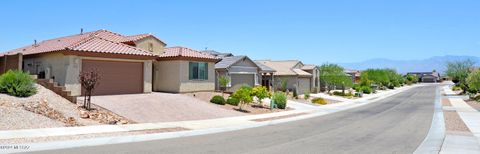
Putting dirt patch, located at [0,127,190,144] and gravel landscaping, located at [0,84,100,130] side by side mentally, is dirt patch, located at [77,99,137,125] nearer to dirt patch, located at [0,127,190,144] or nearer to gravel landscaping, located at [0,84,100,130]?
gravel landscaping, located at [0,84,100,130]

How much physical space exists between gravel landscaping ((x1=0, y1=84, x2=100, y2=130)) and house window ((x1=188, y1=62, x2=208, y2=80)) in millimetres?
11367

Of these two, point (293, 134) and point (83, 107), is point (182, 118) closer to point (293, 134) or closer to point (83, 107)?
point (83, 107)

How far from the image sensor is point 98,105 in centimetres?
2100

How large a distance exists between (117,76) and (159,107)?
4632mm

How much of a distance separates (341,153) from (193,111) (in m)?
13.1

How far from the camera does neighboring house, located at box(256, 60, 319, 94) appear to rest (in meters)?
52.2

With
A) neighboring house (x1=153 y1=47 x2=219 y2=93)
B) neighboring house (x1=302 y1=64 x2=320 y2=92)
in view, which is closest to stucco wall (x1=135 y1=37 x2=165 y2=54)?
neighboring house (x1=153 y1=47 x2=219 y2=93)

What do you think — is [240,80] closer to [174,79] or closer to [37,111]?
[174,79]

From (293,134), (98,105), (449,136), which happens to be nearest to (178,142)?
(293,134)

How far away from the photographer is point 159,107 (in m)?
22.9

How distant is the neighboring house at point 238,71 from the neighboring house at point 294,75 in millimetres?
8286

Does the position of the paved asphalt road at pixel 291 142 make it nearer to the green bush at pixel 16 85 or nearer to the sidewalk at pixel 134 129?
the sidewalk at pixel 134 129

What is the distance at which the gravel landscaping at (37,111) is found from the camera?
15310 mm

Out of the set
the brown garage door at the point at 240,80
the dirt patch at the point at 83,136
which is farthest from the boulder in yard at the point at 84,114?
the brown garage door at the point at 240,80
